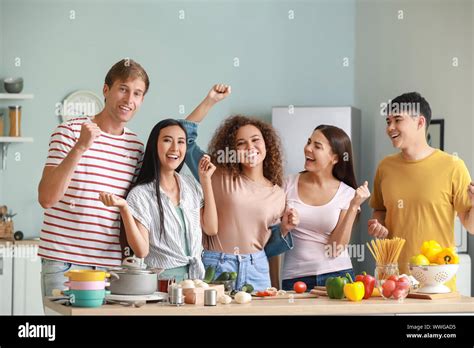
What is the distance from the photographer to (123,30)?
21.3 feet

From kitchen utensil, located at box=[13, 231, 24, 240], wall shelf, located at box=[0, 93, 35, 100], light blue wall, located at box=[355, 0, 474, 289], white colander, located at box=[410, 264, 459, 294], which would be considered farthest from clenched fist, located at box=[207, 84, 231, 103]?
wall shelf, located at box=[0, 93, 35, 100]

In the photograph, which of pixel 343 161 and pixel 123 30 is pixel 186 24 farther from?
pixel 343 161

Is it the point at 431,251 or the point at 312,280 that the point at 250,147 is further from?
the point at 431,251

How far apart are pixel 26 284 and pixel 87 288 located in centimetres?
324

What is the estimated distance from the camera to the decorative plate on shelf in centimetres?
637

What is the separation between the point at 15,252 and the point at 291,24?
2.92 metres

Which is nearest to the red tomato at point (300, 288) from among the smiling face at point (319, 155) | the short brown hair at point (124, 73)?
the smiling face at point (319, 155)

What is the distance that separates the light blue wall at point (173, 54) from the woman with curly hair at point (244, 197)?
279cm

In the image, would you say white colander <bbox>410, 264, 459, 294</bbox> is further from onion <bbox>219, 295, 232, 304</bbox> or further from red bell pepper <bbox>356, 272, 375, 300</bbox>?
onion <bbox>219, 295, 232, 304</bbox>

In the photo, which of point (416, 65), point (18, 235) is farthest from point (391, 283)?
point (18, 235)

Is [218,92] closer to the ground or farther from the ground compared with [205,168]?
farther from the ground

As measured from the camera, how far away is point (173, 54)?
21.6ft

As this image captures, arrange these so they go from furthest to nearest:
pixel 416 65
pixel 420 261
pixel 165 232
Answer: pixel 416 65 → pixel 165 232 → pixel 420 261
